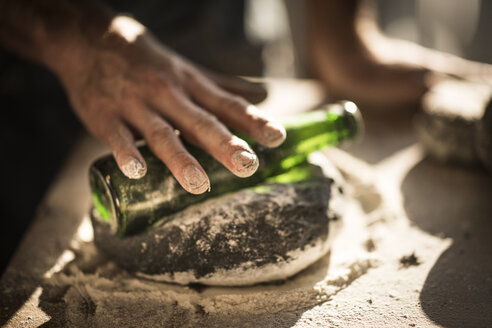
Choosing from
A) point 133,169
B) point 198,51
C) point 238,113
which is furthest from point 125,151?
point 198,51

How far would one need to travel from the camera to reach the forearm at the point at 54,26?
54.0 inches

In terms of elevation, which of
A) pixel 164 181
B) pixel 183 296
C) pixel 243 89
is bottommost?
pixel 183 296

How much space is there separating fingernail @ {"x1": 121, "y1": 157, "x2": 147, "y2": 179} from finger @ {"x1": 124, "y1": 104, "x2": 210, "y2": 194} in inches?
2.5

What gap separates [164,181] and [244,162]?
235mm

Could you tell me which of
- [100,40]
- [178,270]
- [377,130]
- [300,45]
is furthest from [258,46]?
[178,270]

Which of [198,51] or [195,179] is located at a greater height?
[198,51]

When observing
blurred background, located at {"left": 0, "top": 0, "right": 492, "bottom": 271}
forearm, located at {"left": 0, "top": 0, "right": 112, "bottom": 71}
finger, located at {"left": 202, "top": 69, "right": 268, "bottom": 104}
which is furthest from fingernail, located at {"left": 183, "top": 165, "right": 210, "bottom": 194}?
blurred background, located at {"left": 0, "top": 0, "right": 492, "bottom": 271}

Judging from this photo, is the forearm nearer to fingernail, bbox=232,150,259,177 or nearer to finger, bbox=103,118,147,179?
finger, bbox=103,118,147,179

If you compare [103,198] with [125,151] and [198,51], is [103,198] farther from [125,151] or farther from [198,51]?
[198,51]

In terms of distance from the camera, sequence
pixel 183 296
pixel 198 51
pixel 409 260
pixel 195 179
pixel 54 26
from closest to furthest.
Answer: pixel 195 179 < pixel 183 296 < pixel 409 260 < pixel 54 26 < pixel 198 51

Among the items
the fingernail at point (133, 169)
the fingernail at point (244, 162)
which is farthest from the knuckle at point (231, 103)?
the fingernail at point (133, 169)

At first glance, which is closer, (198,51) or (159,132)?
(159,132)

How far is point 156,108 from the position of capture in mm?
1245

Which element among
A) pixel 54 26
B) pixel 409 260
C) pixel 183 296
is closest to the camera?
pixel 183 296
